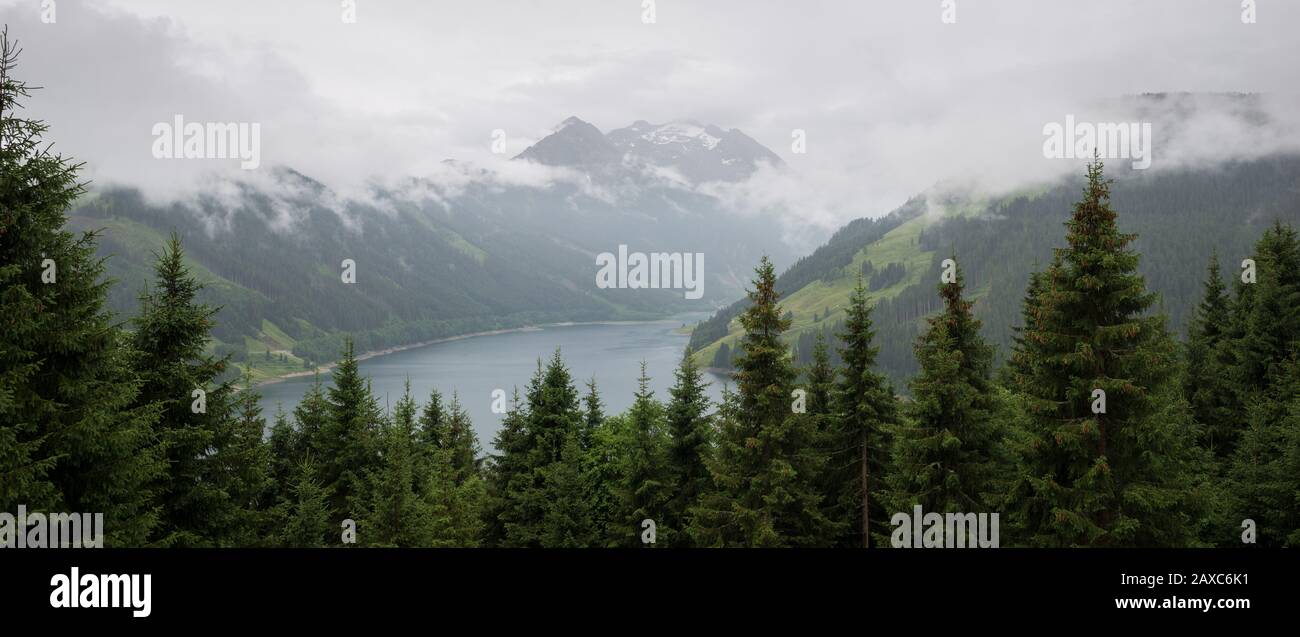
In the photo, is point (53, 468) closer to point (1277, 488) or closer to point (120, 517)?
point (120, 517)

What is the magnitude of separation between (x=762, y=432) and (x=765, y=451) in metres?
0.99

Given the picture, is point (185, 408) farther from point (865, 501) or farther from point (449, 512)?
point (865, 501)

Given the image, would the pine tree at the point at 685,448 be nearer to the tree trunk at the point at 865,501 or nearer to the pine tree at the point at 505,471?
the tree trunk at the point at 865,501

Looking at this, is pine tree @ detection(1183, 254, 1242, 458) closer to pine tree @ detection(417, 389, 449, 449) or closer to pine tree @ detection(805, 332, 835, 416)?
pine tree @ detection(805, 332, 835, 416)

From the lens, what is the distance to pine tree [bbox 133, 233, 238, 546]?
17297 millimetres

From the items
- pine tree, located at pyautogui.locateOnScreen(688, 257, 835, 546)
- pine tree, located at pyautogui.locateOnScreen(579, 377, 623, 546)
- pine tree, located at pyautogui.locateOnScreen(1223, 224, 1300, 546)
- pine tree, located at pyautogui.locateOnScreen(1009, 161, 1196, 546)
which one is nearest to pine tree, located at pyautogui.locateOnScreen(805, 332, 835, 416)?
pine tree, located at pyautogui.locateOnScreen(688, 257, 835, 546)

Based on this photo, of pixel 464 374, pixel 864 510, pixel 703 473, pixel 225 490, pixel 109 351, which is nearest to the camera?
pixel 109 351

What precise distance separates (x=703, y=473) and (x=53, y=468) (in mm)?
20551

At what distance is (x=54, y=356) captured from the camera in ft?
41.3

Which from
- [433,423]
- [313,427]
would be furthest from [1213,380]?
[433,423]

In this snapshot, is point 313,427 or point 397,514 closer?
point 397,514

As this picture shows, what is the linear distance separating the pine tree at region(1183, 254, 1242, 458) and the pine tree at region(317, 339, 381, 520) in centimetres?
3708
